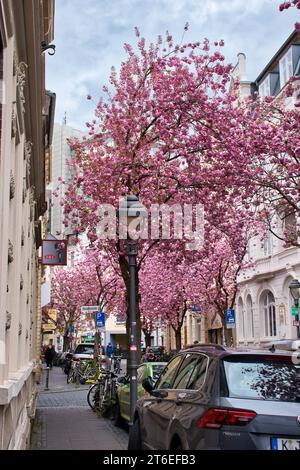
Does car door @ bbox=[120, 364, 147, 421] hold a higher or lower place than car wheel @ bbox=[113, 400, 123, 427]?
higher

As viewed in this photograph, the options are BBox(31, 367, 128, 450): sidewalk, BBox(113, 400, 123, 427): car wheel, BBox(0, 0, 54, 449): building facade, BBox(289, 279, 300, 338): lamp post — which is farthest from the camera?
BBox(289, 279, 300, 338): lamp post

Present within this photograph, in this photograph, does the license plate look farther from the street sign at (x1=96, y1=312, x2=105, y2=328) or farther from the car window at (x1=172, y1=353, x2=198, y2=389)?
the street sign at (x1=96, y1=312, x2=105, y2=328)

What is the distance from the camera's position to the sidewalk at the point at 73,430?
11459 millimetres

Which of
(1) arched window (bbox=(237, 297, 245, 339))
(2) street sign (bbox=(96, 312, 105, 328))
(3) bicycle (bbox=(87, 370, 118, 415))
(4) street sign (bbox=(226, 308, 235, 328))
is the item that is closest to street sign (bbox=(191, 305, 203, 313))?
(1) arched window (bbox=(237, 297, 245, 339))

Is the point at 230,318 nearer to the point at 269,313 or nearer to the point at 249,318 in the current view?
the point at 269,313

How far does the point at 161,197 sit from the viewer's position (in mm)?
17422

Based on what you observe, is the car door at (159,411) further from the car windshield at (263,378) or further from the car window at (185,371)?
the car windshield at (263,378)

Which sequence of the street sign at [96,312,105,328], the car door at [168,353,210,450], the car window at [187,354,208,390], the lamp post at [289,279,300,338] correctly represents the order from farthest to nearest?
1. the street sign at [96,312,105,328]
2. the lamp post at [289,279,300,338]
3. the car window at [187,354,208,390]
4. the car door at [168,353,210,450]

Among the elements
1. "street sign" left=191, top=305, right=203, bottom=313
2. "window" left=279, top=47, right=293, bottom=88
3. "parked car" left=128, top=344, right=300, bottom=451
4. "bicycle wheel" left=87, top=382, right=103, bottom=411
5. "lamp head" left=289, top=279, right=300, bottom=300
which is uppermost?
"window" left=279, top=47, right=293, bottom=88

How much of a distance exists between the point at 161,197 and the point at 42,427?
22.1ft

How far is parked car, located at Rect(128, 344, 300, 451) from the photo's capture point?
18.4 ft

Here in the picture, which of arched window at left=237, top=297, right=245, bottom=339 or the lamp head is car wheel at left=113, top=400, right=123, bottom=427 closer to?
the lamp head

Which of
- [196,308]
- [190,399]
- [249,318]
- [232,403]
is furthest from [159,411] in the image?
[249,318]

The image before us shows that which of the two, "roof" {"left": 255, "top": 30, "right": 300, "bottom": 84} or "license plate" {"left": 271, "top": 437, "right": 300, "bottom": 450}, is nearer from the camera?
"license plate" {"left": 271, "top": 437, "right": 300, "bottom": 450}
